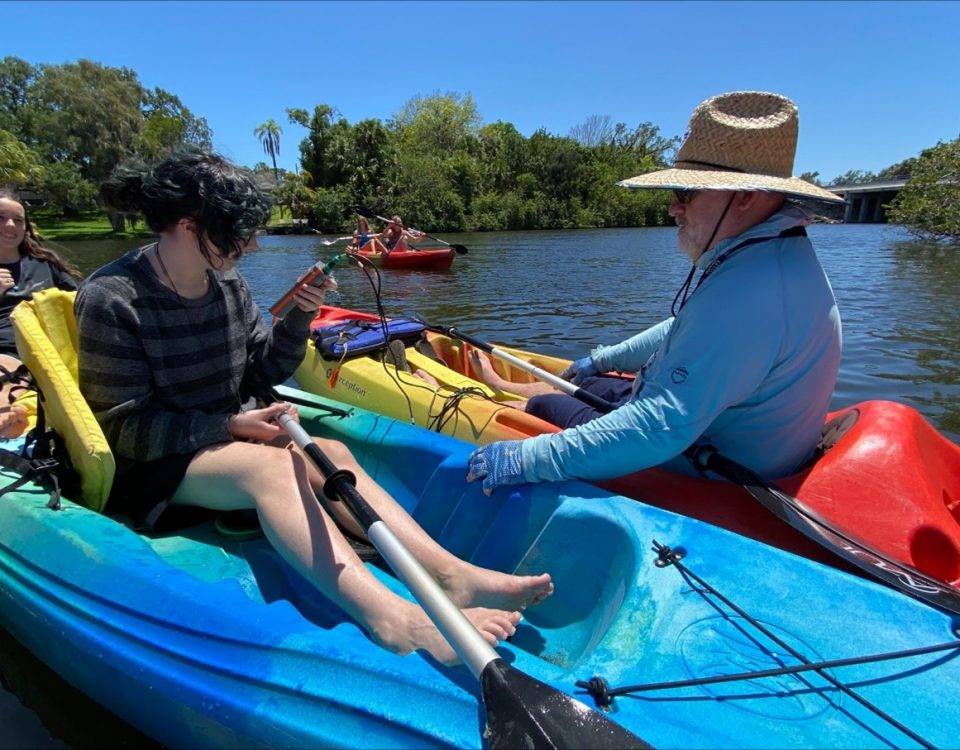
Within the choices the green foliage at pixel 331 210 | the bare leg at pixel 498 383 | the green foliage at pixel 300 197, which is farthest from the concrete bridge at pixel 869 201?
the bare leg at pixel 498 383

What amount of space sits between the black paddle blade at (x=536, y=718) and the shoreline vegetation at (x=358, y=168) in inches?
1415

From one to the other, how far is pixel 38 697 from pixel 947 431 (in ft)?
20.7

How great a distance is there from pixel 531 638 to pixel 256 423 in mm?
1326

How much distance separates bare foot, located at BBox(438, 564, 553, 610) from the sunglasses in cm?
132

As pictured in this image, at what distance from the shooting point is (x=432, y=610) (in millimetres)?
1446

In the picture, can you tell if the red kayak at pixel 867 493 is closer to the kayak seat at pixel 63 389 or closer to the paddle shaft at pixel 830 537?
the paddle shaft at pixel 830 537

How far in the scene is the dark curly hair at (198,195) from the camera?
6.32 feet

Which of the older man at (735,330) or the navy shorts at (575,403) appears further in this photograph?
the navy shorts at (575,403)

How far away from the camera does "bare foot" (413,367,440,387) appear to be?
4.16 m

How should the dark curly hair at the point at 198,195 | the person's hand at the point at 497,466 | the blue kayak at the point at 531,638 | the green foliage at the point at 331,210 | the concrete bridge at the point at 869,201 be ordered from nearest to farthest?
the blue kayak at the point at 531,638
the dark curly hair at the point at 198,195
the person's hand at the point at 497,466
the green foliage at the point at 331,210
the concrete bridge at the point at 869,201

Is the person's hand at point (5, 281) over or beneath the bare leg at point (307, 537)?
over

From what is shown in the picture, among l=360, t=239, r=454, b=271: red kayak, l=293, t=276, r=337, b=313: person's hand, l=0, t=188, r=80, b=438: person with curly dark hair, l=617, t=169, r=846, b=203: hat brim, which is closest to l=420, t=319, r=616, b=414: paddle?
l=617, t=169, r=846, b=203: hat brim

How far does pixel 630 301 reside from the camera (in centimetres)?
1209

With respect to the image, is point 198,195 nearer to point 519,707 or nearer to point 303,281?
point 303,281
